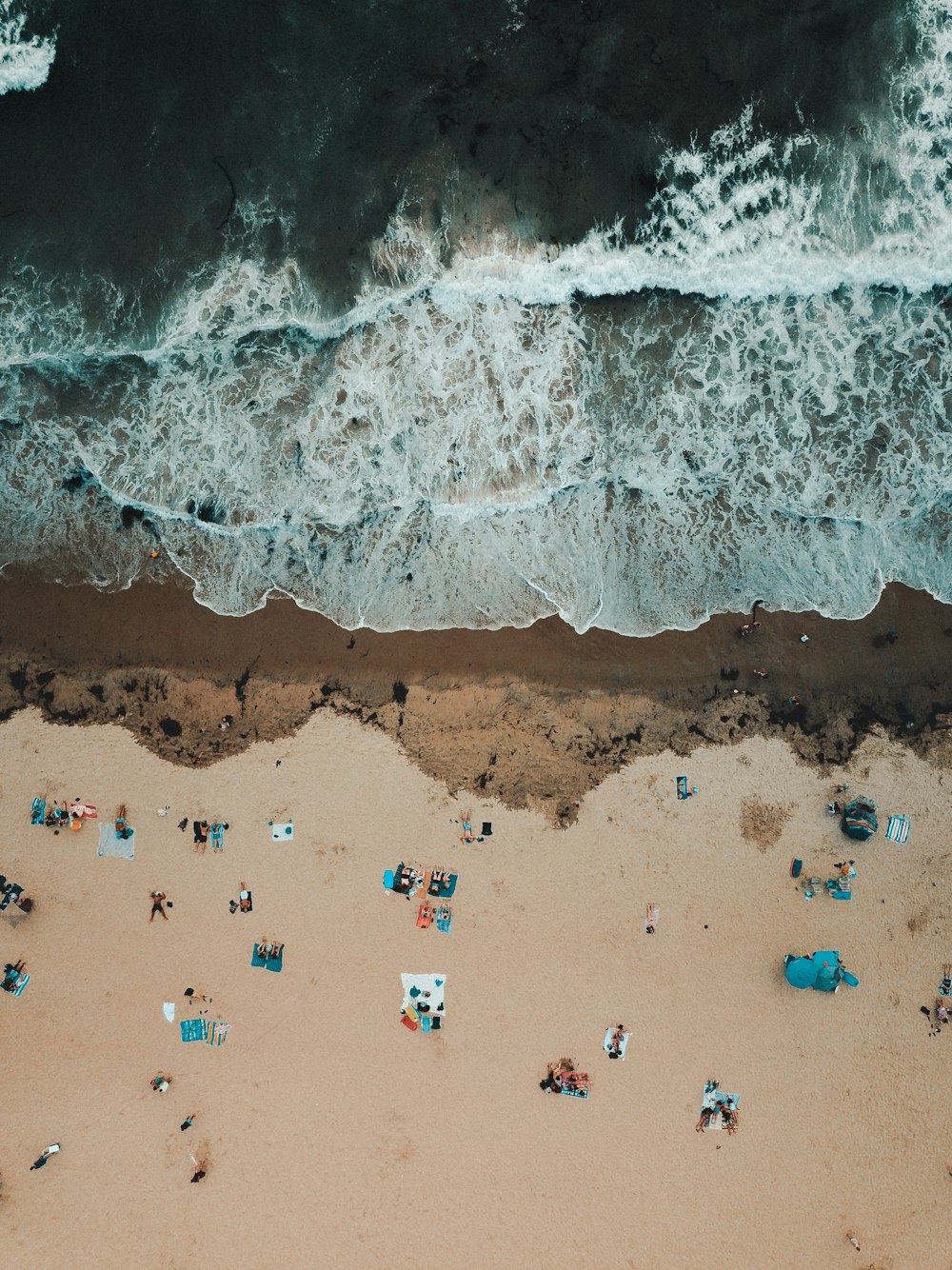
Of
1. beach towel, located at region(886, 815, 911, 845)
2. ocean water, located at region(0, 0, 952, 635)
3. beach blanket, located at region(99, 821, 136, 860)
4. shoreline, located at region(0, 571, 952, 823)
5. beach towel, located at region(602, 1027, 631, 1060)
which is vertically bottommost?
beach towel, located at region(602, 1027, 631, 1060)

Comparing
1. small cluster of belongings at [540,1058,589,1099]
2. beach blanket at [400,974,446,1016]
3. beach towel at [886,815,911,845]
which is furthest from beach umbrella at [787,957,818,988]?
→ beach blanket at [400,974,446,1016]

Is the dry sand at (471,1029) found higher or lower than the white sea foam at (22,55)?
lower

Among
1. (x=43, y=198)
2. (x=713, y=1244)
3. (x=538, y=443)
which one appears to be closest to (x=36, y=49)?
(x=43, y=198)

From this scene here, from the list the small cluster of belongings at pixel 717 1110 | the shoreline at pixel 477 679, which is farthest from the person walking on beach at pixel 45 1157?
the small cluster of belongings at pixel 717 1110

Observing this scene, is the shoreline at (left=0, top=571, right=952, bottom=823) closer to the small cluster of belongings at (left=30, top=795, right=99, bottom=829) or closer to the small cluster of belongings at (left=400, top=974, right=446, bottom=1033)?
the small cluster of belongings at (left=30, top=795, right=99, bottom=829)

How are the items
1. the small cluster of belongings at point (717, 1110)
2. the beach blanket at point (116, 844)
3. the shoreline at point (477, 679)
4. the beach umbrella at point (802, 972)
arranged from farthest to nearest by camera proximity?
the shoreline at point (477, 679) < the beach blanket at point (116, 844) < the small cluster of belongings at point (717, 1110) < the beach umbrella at point (802, 972)

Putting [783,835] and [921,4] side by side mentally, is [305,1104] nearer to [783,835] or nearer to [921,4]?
[783,835]

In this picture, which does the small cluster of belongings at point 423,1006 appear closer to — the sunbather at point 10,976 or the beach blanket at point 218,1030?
the beach blanket at point 218,1030
